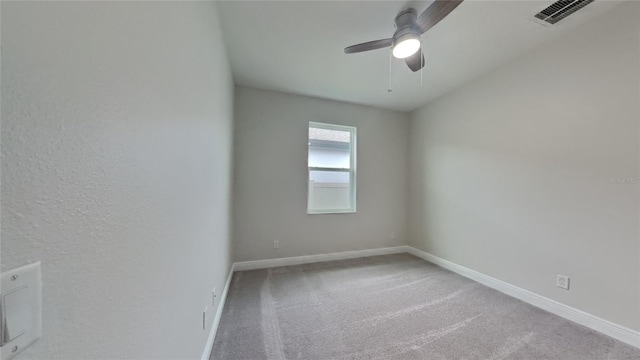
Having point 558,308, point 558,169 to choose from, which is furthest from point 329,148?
point 558,308

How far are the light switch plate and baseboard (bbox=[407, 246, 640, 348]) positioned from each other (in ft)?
10.9

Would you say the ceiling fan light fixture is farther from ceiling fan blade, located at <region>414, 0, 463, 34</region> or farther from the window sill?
the window sill

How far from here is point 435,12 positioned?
1.55 m

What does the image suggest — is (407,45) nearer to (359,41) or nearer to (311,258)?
(359,41)

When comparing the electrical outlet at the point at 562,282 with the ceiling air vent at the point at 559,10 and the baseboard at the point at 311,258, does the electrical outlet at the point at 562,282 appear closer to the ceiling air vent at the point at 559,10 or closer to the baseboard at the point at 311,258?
the baseboard at the point at 311,258

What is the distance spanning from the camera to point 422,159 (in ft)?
12.1

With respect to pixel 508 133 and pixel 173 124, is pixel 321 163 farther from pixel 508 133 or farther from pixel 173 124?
pixel 173 124

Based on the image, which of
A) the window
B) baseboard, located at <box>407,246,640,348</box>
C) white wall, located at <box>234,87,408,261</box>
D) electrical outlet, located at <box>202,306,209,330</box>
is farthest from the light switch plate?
baseboard, located at <box>407,246,640,348</box>

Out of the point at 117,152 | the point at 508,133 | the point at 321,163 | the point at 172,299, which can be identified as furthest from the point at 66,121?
the point at 508,133

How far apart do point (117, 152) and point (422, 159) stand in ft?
12.7

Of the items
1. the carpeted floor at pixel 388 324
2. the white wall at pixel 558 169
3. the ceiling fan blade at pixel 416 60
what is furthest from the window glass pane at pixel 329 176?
the ceiling fan blade at pixel 416 60

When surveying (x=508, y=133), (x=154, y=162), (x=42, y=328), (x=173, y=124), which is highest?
(x=508, y=133)

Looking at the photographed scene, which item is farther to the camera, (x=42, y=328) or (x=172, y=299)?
(x=172, y=299)

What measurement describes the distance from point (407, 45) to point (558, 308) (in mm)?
2825
